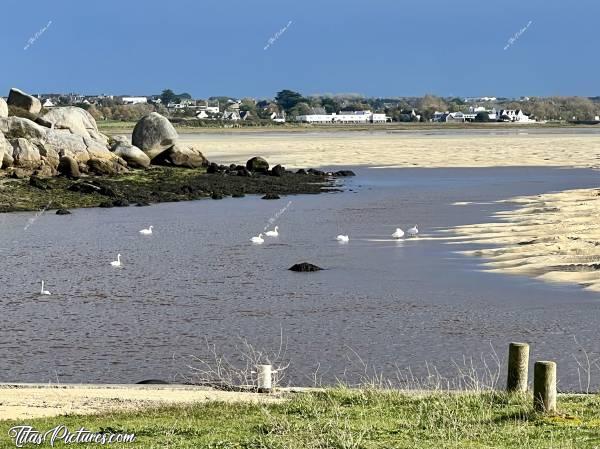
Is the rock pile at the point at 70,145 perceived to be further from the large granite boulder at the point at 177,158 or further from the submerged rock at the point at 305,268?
the submerged rock at the point at 305,268

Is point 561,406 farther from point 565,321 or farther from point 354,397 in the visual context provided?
point 565,321

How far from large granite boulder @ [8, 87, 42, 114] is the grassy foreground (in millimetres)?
37588

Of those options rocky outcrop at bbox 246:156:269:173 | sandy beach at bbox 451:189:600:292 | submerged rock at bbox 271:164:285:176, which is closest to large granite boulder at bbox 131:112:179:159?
rocky outcrop at bbox 246:156:269:173

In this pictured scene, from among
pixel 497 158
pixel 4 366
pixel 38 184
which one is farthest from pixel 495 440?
pixel 497 158

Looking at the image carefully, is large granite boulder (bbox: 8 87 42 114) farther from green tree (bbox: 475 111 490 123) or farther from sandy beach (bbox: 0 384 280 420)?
green tree (bbox: 475 111 490 123)

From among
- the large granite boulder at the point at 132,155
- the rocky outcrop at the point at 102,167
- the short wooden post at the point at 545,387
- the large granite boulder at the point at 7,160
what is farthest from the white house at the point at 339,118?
the short wooden post at the point at 545,387

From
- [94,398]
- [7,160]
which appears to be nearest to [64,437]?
[94,398]

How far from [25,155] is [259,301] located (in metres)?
23.1

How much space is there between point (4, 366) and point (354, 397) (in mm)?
4975

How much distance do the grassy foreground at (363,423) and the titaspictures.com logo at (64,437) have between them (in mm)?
82

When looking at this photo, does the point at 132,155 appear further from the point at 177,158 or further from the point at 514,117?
the point at 514,117

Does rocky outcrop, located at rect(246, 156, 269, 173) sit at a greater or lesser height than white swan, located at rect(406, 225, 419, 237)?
lesser

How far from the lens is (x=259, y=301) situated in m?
18.5

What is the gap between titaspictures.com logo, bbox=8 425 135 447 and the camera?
904cm
